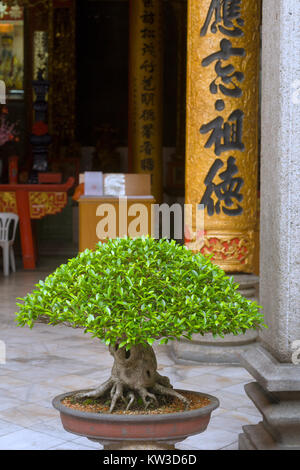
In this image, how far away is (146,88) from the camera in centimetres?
1152

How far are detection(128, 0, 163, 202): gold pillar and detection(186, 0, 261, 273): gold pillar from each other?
580cm

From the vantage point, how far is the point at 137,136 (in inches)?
458

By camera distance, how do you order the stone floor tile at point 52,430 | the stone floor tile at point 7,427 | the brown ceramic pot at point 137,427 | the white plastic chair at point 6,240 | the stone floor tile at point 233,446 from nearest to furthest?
the brown ceramic pot at point 137,427, the stone floor tile at point 233,446, the stone floor tile at point 52,430, the stone floor tile at point 7,427, the white plastic chair at point 6,240

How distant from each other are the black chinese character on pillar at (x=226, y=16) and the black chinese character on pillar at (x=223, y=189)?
845 mm

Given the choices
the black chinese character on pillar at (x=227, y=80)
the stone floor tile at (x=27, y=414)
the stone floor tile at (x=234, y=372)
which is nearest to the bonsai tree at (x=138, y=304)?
the stone floor tile at (x=27, y=414)

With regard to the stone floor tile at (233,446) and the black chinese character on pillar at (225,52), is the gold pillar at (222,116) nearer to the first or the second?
the black chinese character on pillar at (225,52)

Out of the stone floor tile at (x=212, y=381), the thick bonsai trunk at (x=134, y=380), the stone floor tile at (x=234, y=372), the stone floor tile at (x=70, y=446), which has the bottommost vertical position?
the stone floor tile at (x=234, y=372)

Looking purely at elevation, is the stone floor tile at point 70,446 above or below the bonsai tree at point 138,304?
below

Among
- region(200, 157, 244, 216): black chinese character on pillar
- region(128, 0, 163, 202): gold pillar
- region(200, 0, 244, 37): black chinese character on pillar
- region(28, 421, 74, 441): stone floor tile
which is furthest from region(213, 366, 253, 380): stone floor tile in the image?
region(128, 0, 163, 202): gold pillar

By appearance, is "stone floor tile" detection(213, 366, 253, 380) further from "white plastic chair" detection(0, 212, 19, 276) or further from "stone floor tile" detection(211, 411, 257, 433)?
"white plastic chair" detection(0, 212, 19, 276)

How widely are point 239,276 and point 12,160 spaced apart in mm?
5794

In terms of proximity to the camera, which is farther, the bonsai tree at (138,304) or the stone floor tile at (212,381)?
the stone floor tile at (212,381)

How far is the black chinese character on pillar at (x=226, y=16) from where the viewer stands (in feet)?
18.2

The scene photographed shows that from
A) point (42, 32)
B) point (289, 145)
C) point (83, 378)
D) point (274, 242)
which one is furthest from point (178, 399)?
point (42, 32)
